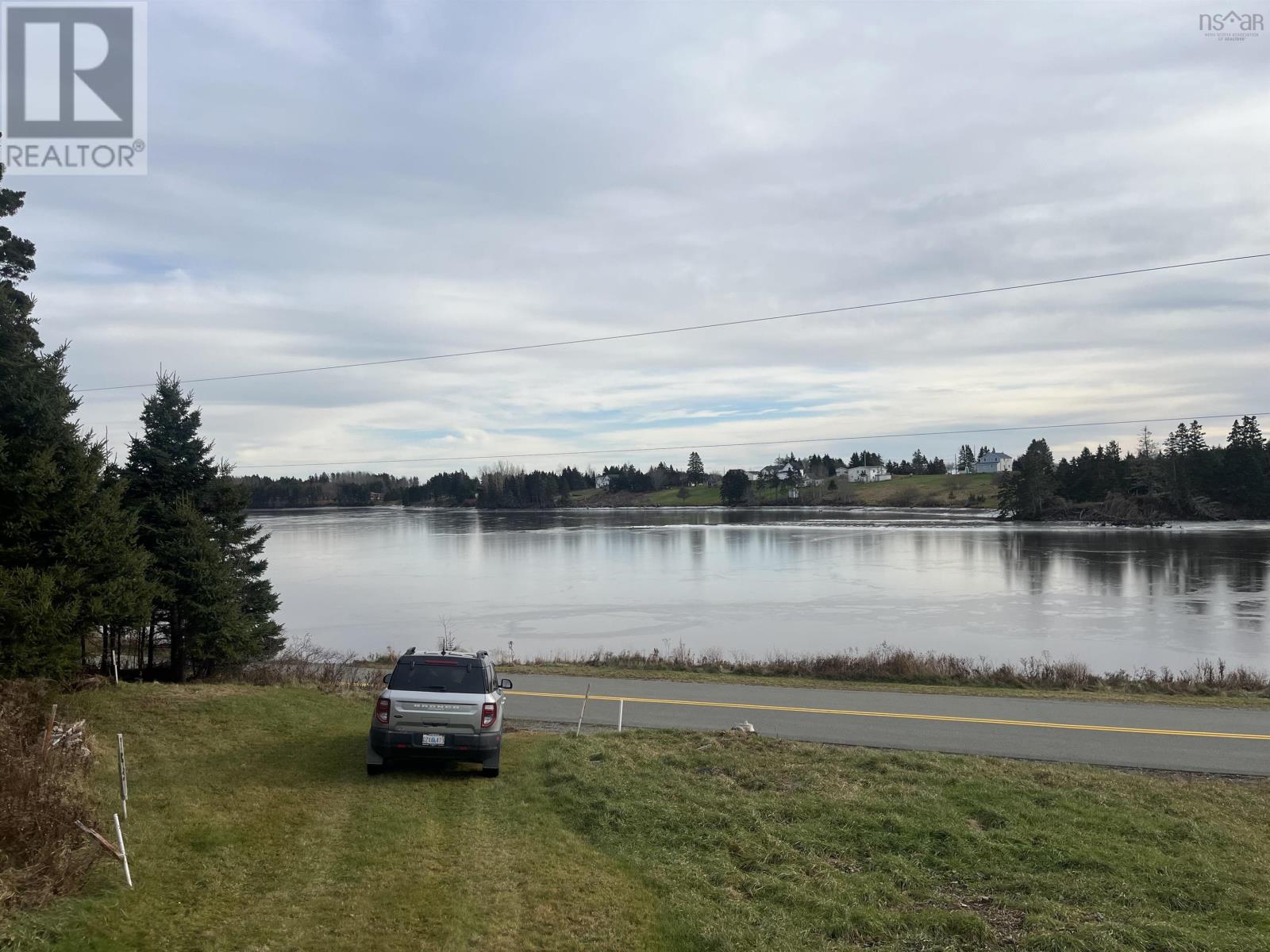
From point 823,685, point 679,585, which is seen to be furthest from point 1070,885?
point 679,585

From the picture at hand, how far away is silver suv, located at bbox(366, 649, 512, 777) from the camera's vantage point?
33.0ft

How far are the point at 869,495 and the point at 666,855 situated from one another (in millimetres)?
152813

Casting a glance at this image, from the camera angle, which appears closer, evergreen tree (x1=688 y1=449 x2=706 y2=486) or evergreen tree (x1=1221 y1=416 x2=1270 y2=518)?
evergreen tree (x1=1221 y1=416 x2=1270 y2=518)

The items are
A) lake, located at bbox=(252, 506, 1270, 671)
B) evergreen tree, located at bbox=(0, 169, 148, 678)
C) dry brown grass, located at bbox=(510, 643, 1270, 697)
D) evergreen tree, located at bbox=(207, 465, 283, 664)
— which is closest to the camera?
evergreen tree, located at bbox=(0, 169, 148, 678)

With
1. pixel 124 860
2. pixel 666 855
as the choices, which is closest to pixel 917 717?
pixel 666 855

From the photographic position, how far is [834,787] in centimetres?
988

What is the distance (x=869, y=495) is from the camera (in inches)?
6073

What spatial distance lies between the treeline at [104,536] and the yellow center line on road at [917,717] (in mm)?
8038

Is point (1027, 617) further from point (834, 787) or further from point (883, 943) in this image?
point (883, 943)

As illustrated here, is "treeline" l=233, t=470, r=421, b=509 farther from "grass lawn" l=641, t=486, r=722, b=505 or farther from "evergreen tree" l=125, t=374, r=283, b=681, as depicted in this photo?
"evergreen tree" l=125, t=374, r=283, b=681

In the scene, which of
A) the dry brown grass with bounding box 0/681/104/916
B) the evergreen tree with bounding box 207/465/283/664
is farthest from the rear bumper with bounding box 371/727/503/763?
the evergreen tree with bounding box 207/465/283/664

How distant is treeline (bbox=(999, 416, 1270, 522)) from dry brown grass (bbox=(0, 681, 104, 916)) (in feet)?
335

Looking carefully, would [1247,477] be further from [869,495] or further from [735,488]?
[735,488]

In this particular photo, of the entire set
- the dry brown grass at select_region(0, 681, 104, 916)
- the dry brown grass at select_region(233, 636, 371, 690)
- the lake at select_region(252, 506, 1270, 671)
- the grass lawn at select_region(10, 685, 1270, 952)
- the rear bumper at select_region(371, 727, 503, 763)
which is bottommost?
the lake at select_region(252, 506, 1270, 671)
